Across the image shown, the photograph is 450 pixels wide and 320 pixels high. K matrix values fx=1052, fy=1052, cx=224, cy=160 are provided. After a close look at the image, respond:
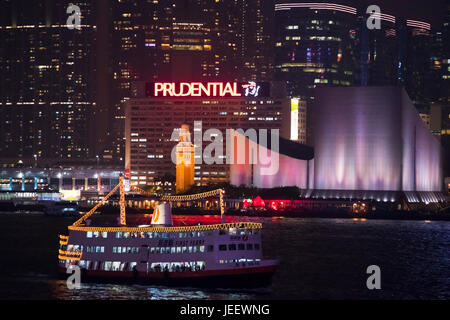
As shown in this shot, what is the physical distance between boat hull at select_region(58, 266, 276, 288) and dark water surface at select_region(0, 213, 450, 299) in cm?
55

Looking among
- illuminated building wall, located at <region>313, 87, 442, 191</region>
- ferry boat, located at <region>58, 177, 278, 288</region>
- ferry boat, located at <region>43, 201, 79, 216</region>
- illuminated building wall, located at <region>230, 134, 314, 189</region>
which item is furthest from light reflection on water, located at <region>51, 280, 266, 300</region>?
illuminated building wall, located at <region>230, 134, 314, 189</region>

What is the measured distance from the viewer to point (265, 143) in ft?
633

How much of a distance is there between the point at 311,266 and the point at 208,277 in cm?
1872

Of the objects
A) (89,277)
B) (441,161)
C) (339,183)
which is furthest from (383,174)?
(89,277)

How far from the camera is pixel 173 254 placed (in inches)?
2603

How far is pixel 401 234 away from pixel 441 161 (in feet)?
259

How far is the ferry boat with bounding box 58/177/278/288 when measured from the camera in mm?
64938

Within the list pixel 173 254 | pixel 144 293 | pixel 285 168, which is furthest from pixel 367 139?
pixel 144 293

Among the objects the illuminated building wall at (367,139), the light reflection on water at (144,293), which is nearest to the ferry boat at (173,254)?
the light reflection on water at (144,293)

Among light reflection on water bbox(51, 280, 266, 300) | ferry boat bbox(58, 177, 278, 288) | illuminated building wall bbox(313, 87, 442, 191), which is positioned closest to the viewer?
light reflection on water bbox(51, 280, 266, 300)

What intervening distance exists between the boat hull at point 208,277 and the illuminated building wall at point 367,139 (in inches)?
Result: 4531

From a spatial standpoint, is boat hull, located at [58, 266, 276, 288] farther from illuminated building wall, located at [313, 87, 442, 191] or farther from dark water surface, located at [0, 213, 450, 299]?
illuminated building wall, located at [313, 87, 442, 191]

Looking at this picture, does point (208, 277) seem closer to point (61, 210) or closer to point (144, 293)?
point (144, 293)
